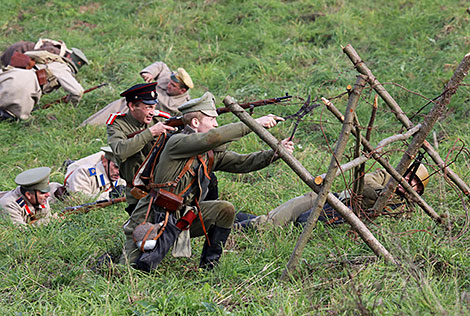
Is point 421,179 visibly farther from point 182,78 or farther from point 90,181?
point 182,78

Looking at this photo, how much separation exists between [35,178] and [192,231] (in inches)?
92.1

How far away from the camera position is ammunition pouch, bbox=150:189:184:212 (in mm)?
4375

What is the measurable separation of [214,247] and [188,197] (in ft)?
1.61

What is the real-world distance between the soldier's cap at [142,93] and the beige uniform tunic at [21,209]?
1.78m

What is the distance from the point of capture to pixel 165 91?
8.73m

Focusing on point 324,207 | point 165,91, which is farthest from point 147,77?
point 324,207

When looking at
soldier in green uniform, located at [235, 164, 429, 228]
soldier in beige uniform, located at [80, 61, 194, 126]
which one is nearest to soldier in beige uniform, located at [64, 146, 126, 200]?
soldier in beige uniform, located at [80, 61, 194, 126]

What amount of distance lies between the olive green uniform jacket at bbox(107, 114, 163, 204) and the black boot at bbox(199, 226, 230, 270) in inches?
32.7

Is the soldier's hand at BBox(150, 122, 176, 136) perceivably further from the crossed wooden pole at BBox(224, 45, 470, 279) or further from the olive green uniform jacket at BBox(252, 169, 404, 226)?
the olive green uniform jacket at BBox(252, 169, 404, 226)

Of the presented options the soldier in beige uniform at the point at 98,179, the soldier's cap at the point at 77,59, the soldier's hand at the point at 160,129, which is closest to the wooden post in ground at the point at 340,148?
the soldier's hand at the point at 160,129

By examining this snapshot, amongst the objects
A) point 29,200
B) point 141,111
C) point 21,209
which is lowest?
point 21,209

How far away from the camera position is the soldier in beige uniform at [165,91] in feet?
27.8

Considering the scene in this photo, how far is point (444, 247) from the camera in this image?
4281mm

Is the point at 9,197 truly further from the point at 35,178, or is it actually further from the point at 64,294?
the point at 64,294
